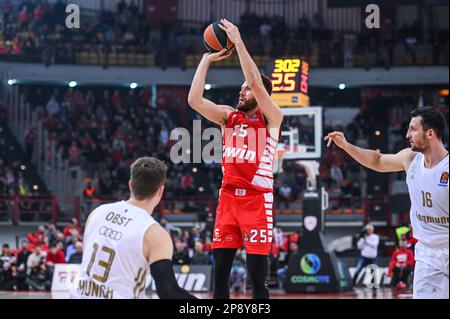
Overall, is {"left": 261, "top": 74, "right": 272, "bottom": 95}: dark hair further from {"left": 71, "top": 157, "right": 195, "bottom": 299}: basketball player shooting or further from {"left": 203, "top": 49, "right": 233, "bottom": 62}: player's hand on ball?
{"left": 71, "top": 157, "right": 195, "bottom": 299}: basketball player shooting

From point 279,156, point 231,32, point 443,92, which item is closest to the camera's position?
point 231,32

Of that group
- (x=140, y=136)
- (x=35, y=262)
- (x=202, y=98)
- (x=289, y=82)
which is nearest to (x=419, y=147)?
(x=202, y=98)

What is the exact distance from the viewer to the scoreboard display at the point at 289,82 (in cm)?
1773

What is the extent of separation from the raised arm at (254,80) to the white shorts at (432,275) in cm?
176

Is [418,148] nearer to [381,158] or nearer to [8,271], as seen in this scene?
[381,158]

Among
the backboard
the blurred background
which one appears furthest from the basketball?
the blurred background

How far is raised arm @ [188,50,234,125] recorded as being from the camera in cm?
782

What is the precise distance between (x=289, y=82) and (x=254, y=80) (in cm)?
1042

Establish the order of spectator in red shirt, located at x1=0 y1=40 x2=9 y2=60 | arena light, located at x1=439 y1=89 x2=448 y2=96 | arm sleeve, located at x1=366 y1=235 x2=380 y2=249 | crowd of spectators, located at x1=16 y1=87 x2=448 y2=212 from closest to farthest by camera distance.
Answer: arm sleeve, located at x1=366 y1=235 x2=380 y2=249 → crowd of spectators, located at x1=16 y1=87 x2=448 y2=212 → spectator in red shirt, located at x1=0 y1=40 x2=9 y2=60 → arena light, located at x1=439 y1=89 x2=448 y2=96

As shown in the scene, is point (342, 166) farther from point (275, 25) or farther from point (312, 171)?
point (312, 171)

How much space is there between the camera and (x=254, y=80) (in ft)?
24.7

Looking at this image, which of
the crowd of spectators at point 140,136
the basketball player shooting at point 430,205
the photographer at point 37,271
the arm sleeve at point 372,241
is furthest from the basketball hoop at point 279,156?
the crowd of spectators at point 140,136

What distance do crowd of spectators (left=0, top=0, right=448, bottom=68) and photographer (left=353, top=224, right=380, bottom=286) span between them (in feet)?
41.0

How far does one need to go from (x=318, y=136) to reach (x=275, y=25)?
17.9m
